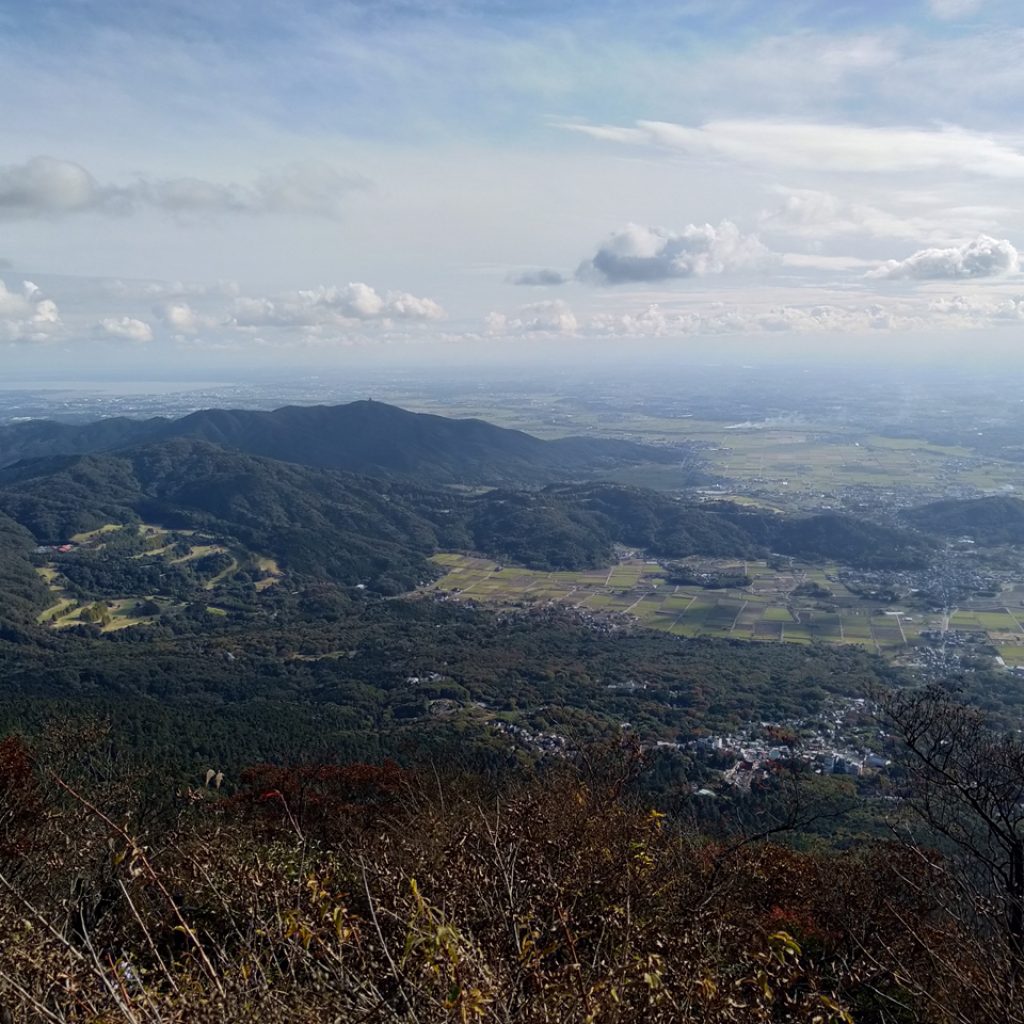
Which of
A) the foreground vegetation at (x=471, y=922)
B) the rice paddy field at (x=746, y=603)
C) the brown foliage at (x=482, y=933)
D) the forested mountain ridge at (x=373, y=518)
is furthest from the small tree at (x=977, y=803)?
the forested mountain ridge at (x=373, y=518)

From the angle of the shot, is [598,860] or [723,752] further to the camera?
[723,752]

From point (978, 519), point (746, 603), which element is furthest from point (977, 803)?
point (978, 519)

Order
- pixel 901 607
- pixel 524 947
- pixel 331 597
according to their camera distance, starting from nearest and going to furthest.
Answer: pixel 524 947 → pixel 901 607 → pixel 331 597

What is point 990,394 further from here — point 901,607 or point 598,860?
point 598,860

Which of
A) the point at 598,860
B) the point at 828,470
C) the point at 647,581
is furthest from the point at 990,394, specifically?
the point at 598,860

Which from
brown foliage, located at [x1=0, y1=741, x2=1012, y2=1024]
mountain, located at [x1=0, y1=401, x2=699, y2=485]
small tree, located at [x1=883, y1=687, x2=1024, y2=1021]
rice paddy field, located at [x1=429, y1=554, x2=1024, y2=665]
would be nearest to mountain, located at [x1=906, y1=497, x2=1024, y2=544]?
rice paddy field, located at [x1=429, y1=554, x2=1024, y2=665]

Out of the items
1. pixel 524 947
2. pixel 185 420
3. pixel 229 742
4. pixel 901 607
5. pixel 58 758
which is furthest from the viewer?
pixel 185 420

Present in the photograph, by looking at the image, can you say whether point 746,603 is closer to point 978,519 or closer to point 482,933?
point 978,519
